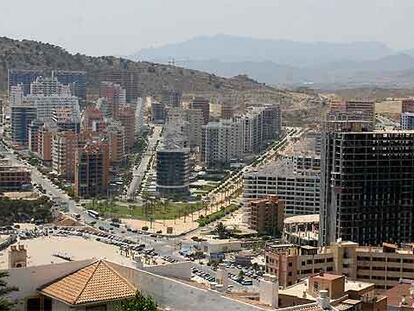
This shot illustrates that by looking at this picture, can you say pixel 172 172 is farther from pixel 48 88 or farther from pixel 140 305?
pixel 140 305

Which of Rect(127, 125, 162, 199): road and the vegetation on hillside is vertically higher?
Rect(127, 125, 162, 199): road

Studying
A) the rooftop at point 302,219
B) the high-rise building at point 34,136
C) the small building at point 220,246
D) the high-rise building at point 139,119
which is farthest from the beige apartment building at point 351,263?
the high-rise building at point 139,119

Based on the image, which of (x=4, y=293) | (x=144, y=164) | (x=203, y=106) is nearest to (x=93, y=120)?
(x=144, y=164)

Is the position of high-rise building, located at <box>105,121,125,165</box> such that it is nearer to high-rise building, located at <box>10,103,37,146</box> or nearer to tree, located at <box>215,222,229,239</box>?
high-rise building, located at <box>10,103,37,146</box>

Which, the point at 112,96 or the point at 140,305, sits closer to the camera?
the point at 140,305

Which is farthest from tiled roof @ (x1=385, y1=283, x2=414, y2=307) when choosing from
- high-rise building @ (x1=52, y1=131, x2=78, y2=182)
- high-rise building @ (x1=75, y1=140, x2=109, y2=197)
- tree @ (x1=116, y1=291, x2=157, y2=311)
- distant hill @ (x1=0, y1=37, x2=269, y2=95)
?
distant hill @ (x1=0, y1=37, x2=269, y2=95)
